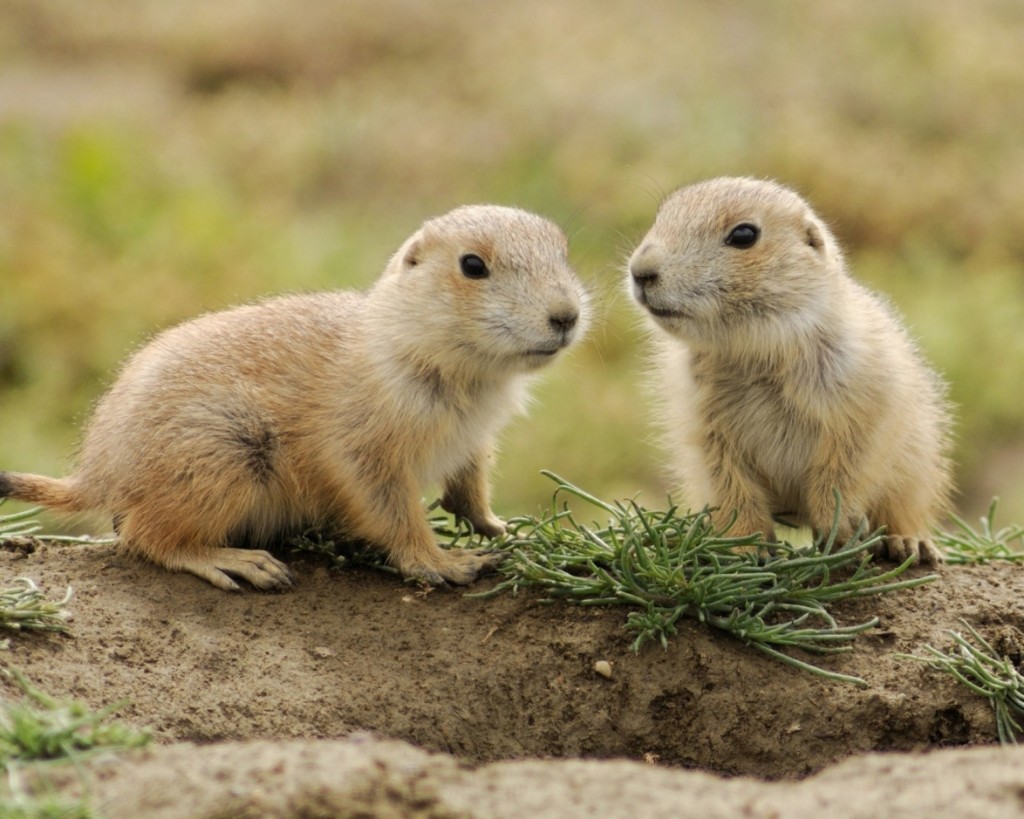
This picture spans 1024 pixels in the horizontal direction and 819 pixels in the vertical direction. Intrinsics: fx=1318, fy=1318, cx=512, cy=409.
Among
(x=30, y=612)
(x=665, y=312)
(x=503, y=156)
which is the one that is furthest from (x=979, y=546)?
(x=503, y=156)

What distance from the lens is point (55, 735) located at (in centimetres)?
396

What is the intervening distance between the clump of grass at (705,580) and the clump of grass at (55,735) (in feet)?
6.56

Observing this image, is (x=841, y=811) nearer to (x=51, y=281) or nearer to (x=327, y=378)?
(x=327, y=378)

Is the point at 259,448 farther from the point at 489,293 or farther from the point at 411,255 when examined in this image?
the point at 489,293

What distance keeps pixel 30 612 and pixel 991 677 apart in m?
3.77

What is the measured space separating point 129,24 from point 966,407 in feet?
48.5

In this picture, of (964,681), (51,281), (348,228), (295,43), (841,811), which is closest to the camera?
(841,811)

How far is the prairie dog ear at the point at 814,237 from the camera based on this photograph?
614cm

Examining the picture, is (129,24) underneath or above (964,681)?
above

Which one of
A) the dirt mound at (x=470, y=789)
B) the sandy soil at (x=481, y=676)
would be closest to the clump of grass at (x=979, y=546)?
the sandy soil at (x=481, y=676)

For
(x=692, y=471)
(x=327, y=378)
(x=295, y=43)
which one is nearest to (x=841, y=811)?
(x=692, y=471)

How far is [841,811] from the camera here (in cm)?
373

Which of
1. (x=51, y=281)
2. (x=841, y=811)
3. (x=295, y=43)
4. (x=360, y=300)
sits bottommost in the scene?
(x=51, y=281)

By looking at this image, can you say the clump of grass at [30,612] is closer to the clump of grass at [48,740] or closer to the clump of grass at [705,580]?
the clump of grass at [48,740]
